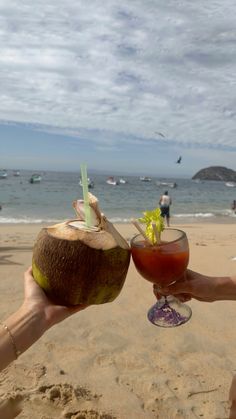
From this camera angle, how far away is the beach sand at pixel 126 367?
2.91 m

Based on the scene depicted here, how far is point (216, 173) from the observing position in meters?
123

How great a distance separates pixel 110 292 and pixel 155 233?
1.03ft

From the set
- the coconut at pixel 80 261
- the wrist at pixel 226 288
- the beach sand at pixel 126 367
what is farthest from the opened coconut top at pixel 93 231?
the beach sand at pixel 126 367

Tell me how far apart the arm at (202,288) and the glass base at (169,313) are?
4 centimetres

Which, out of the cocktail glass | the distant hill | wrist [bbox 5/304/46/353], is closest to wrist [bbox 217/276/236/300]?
the cocktail glass

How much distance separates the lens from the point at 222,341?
13.3 ft

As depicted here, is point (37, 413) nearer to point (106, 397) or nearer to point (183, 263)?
point (106, 397)

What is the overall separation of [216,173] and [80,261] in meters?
125

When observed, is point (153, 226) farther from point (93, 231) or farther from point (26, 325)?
point (26, 325)

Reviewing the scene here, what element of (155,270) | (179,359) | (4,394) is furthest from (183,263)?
(179,359)

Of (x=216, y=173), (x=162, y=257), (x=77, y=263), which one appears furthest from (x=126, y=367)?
(x=216, y=173)

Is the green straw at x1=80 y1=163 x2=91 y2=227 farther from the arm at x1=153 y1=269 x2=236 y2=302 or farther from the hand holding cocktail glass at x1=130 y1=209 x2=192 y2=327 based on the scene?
the arm at x1=153 y1=269 x2=236 y2=302

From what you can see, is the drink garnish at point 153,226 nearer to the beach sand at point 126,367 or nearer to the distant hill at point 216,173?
the beach sand at point 126,367

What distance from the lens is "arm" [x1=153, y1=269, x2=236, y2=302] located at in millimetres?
2283
